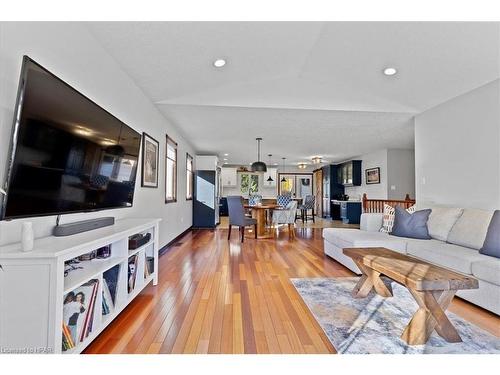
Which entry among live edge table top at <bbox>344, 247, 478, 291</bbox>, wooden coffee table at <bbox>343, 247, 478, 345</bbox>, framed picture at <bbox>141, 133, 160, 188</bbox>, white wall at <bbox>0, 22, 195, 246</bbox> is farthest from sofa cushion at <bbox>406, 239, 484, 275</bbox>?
framed picture at <bbox>141, 133, 160, 188</bbox>

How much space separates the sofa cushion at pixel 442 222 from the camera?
9.98 ft

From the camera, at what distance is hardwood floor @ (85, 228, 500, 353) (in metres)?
1.70

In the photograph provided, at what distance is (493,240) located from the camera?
2348mm

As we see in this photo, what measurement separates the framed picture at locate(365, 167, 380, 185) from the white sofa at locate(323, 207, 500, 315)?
4321 mm

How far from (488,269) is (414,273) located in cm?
89

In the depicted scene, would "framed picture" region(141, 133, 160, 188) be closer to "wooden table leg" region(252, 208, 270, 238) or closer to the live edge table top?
"wooden table leg" region(252, 208, 270, 238)

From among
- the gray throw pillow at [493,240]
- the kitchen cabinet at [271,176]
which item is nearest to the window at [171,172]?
the gray throw pillow at [493,240]

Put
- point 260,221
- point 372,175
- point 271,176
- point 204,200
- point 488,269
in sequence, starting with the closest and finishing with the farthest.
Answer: point 488,269, point 260,221, point 204,200, point 372,175, point 271,176

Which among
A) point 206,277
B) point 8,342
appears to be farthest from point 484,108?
point 8,342

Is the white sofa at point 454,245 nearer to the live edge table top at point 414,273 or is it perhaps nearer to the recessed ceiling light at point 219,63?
the live edge table top at point 414,273

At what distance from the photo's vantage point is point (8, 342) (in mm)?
1228

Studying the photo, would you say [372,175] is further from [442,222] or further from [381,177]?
[442,222]

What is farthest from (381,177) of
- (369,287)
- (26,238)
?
(26,238)
